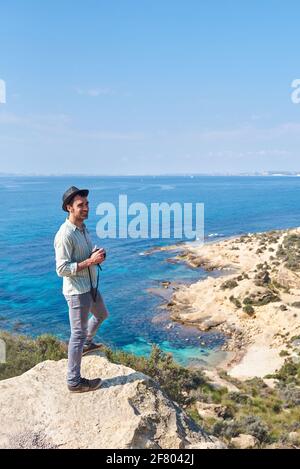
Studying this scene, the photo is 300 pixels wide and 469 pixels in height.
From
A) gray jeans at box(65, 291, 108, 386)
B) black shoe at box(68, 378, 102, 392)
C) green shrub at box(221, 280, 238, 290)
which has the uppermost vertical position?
gray jeans at box(65, 291, 108, 386)

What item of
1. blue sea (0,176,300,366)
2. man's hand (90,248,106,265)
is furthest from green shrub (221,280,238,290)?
man's hand (90,248,106,265)

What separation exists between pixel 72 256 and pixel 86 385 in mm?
2095

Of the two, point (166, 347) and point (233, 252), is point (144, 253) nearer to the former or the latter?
point (233, 252)

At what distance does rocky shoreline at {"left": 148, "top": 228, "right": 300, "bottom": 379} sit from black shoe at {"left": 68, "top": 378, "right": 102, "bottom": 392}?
66.5 ft

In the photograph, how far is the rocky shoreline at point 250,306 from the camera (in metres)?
28.4

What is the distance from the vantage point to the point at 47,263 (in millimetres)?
55281

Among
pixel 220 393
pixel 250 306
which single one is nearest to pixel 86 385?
pixel 220 393

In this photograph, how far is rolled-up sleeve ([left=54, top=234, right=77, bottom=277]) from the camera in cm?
574

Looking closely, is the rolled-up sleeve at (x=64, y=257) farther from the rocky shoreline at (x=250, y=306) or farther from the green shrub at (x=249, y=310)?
the green shrub at (x=249, y=310)

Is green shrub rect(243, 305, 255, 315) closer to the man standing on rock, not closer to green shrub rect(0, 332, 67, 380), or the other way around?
green shrub rect(0, 332, 67, 380)

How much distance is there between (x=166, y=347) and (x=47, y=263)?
29457mm

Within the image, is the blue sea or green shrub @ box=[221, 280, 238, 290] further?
green shrub @ box=[221, 280, 238, 290]
